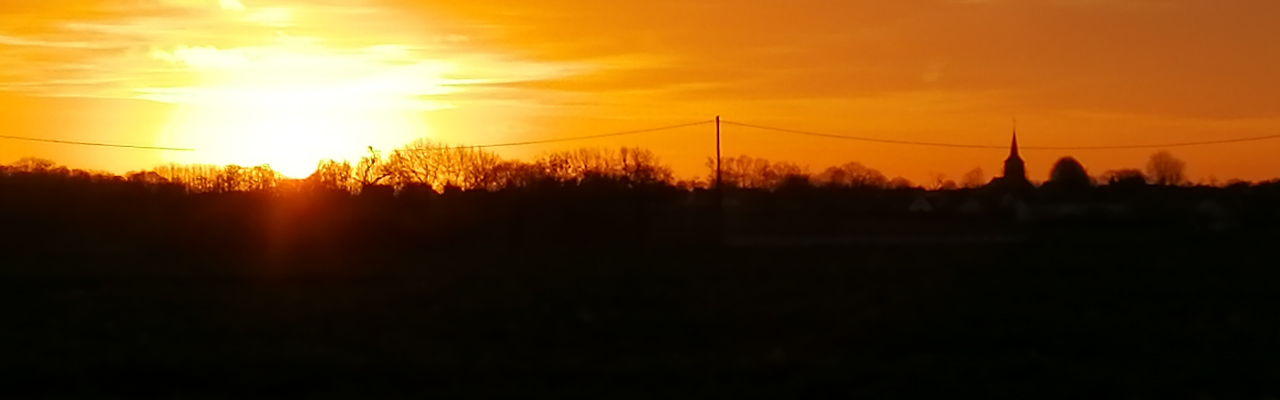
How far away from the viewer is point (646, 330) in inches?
858

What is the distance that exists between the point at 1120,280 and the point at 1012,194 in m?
58.5

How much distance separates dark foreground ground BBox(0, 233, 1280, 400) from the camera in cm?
1575

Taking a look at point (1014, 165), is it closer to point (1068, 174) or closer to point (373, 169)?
point (1068, 174)

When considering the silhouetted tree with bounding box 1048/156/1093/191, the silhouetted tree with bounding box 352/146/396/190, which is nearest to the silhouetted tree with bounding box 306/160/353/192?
the silhouetted tree with bounding box 352/146/396/190

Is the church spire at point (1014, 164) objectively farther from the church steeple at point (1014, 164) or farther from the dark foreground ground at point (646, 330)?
the dark foreground ground at point (646, 330)

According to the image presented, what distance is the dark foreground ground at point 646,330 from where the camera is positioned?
15750 millimetres

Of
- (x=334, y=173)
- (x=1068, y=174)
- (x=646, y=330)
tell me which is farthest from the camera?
(x=1068, y=174)

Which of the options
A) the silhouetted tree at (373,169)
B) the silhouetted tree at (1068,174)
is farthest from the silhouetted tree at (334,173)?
the silhouetted tree at (1068,174)

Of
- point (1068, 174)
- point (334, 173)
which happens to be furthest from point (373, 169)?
point (1068, 174)

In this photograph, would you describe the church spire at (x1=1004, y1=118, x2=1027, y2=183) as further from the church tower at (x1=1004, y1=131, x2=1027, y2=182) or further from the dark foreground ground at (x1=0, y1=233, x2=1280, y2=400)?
the dark foreground ground at (x1=0, y1=233, x2=1280, y2=400)

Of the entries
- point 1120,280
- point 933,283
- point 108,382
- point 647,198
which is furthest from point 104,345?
point 647,198

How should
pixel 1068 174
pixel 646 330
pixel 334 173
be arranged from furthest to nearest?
pixel 1068 174 → pixel 334 173 → pixel 646 330

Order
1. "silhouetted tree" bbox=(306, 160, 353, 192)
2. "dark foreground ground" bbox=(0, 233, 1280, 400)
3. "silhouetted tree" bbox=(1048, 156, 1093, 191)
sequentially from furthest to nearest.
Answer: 1. "silhouetted tree" bbox=(1048, 156, 1093, 191)
2. "silhouetted tree" bbox=(306, 160, 353, 192)
3. "dark foreground ground" bbox=(0, 233, 1280, 400)

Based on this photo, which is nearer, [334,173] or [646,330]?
[646,330]
